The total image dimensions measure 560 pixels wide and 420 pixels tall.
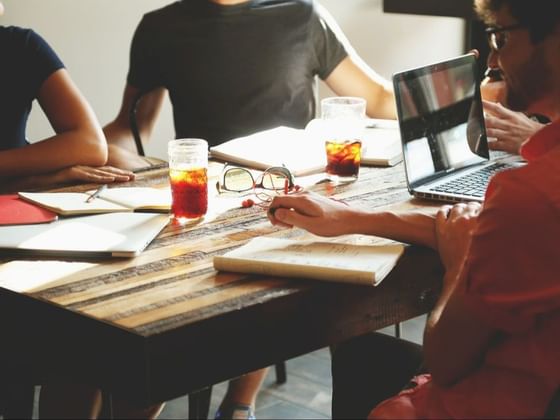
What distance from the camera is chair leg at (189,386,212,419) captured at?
6.79 feet

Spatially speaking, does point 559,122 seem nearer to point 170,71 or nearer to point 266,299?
point 266,299

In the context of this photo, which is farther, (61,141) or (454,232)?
(61,141)

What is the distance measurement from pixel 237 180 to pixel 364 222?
0.48 metres

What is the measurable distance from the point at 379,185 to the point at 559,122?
2.77 ft

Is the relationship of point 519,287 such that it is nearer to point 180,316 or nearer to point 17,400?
point 180,316

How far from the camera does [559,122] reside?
3.55 ft

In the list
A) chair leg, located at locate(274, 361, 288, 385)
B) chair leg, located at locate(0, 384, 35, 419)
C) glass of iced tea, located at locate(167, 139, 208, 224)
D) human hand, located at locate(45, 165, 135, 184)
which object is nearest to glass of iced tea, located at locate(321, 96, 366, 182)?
glass of iced tea, located at locate(167, 139, 208, 224)

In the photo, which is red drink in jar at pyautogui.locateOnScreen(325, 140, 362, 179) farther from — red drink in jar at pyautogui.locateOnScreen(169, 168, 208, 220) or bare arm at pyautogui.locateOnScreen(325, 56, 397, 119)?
bare arm at pyautogui.locateOnScreen(325, 56, 397, 119)

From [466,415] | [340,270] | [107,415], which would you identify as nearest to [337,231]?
[340,270]

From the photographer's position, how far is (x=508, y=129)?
214 centimetres

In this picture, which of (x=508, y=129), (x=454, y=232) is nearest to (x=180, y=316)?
(x=454, y=232)

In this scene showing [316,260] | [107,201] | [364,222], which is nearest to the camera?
[316,260]

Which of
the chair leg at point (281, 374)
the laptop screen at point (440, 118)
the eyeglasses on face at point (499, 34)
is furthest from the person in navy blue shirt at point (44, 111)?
the eyeglasses on face at point (499, 34)

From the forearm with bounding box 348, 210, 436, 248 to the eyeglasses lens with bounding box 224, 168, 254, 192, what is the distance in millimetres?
444
